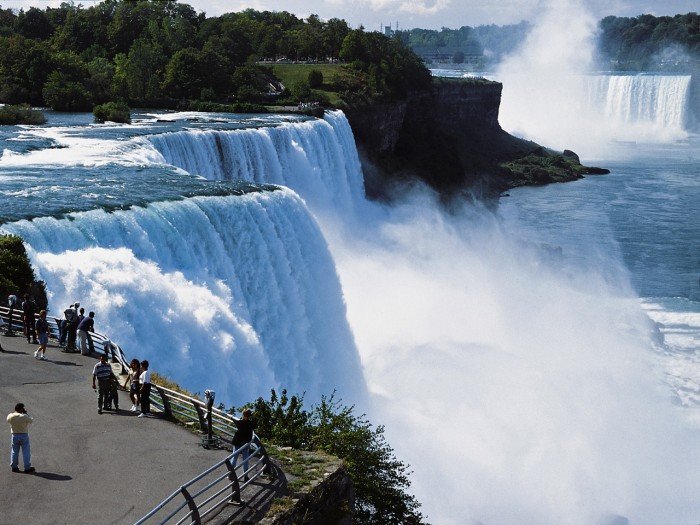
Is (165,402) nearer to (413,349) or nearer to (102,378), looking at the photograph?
(102,378)

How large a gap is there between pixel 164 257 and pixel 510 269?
26.5 m

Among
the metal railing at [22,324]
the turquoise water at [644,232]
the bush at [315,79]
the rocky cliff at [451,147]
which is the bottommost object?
the turquoise water at [644,232]

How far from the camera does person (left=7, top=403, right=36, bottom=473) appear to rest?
1168 cm

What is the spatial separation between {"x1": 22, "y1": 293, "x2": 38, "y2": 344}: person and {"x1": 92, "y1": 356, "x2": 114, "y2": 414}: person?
12.4ft

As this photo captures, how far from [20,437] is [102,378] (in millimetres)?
2213

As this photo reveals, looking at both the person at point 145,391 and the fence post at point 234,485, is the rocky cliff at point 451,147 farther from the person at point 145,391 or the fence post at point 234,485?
the fence post at point 234,485

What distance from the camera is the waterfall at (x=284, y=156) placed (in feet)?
125

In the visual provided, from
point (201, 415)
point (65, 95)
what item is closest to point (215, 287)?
point (201, 415)

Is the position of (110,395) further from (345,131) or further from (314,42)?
(314,42)

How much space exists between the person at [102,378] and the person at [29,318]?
377cm

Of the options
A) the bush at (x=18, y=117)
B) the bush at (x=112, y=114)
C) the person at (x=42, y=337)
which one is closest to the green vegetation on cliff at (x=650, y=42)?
the bush at (x=112, y=114)

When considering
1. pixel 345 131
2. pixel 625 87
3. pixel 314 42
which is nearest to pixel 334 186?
pixel 345 131

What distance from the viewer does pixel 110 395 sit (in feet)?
46.7

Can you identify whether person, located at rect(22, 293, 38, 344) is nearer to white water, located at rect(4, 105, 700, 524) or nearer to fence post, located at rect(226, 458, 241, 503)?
white water, located at rect(4, 105, 700, 524)
